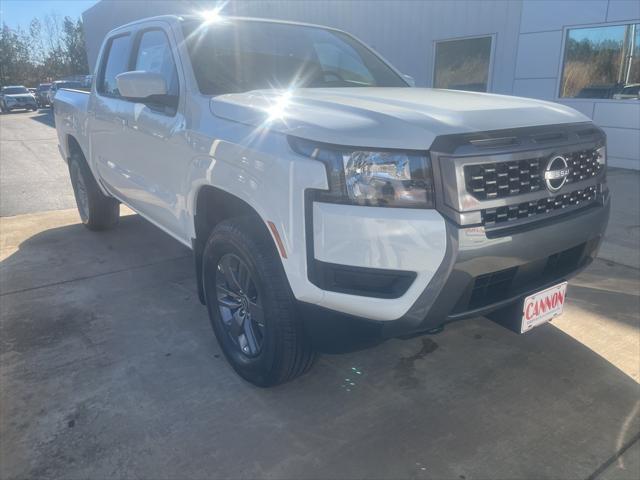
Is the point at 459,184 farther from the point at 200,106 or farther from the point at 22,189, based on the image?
the point at 22,189

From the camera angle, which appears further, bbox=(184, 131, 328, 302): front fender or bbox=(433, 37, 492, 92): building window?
bbox=(433, 37, 492, 92): building window

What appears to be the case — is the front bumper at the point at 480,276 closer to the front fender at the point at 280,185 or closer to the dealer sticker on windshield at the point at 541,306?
the dealer sticker on windshield at the point at 541,306

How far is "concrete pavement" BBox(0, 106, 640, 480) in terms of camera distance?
2.24 meters

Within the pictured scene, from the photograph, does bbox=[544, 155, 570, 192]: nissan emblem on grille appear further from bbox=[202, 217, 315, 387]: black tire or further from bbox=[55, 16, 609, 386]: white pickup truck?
bbox=[202, 217, 315, 387]: black tire

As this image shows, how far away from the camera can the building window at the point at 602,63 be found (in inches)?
346

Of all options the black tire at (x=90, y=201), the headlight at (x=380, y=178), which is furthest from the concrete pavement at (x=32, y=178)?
the headlight at (x=380, y=178)

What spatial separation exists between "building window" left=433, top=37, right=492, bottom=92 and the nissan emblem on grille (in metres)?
9.26

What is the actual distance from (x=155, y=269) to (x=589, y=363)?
3352mm

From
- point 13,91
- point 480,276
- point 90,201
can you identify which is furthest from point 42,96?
point 480,276

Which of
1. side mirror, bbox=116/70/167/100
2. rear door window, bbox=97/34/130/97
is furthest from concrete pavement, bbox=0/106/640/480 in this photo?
rear door window, bbox=97/34/130/97

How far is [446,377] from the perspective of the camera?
9.41 ft

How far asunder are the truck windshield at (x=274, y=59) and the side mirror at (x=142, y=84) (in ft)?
0.71

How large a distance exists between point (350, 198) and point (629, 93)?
8975 millimetres

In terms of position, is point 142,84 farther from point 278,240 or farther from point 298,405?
point 298,405
